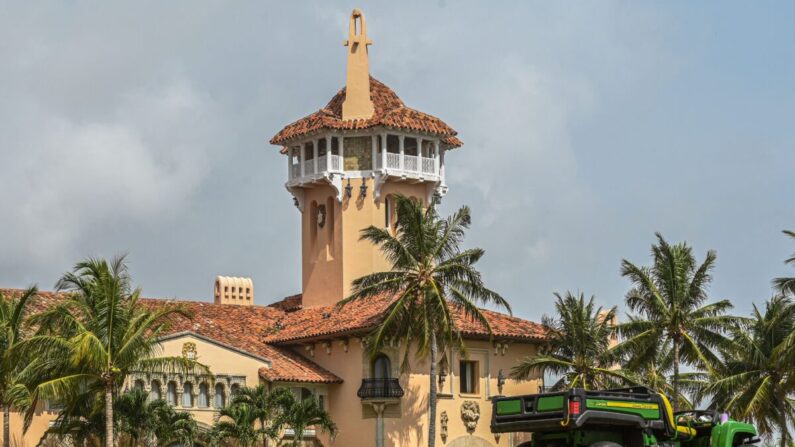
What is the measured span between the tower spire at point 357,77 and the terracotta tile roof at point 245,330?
30.9 ft

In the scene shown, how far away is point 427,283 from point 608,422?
2599 centimetres

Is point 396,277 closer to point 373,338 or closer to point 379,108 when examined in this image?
point 373,338

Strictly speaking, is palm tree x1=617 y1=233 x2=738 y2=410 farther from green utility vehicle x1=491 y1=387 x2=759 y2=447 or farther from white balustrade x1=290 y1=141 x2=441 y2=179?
green utility vehicle x1=491 y1=387 x2=759 y2=447

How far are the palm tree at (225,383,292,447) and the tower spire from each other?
15.9 m

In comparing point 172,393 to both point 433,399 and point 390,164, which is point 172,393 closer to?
point 433,399

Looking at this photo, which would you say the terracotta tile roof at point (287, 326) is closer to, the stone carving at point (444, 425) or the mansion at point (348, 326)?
the mansion at point (348, 326)

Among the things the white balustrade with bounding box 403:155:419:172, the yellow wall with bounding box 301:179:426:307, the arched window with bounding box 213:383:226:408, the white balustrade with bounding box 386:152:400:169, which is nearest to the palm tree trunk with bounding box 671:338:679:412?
the yellow wall with bounding box 301:179:426:307

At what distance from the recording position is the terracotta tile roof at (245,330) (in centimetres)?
5425

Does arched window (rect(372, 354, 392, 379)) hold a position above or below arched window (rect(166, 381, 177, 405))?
above

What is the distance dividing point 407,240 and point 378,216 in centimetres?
915

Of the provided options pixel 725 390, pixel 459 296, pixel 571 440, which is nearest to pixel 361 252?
pixel 459 296

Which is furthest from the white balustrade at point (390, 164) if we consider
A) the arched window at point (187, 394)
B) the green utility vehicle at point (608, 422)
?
the green utility vehicle at point (608, 422)

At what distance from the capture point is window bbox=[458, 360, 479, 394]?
57.0 m

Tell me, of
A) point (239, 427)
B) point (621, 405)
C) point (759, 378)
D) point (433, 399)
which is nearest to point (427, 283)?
point (433, 399)
